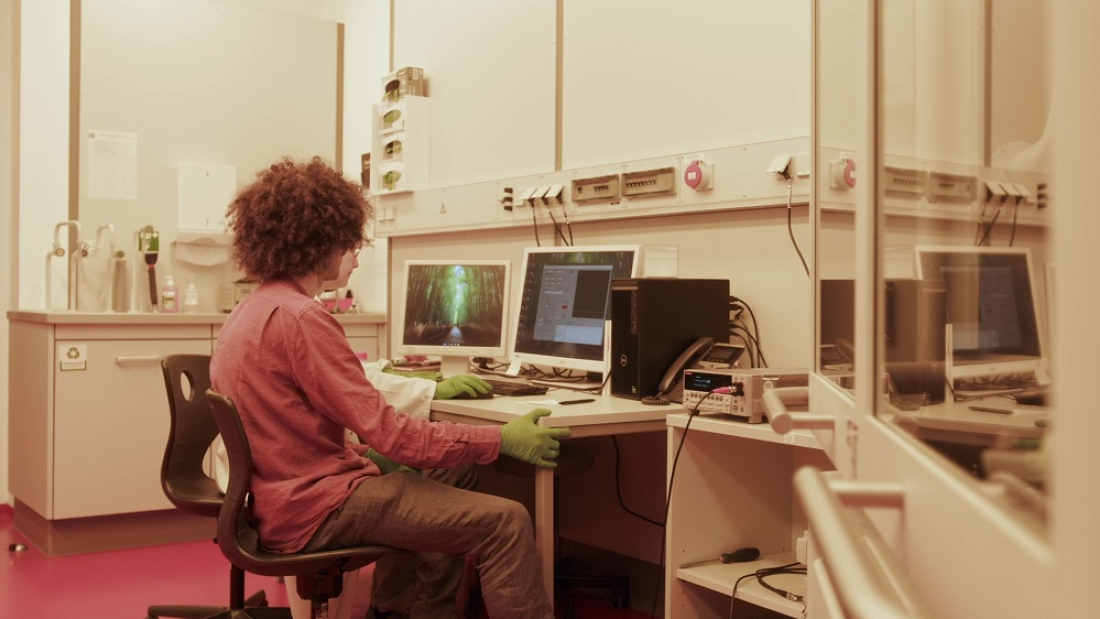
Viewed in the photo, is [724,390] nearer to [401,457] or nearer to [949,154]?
[401,457]

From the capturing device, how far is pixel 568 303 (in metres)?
2.71

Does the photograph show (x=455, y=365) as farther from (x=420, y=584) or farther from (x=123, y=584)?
(x=123, y=584)

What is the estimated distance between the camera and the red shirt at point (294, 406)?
1.83 metres

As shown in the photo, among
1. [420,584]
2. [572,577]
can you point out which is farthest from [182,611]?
[572,577]

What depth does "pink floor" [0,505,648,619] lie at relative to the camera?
278 centimetres

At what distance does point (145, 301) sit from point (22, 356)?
1.68 ft

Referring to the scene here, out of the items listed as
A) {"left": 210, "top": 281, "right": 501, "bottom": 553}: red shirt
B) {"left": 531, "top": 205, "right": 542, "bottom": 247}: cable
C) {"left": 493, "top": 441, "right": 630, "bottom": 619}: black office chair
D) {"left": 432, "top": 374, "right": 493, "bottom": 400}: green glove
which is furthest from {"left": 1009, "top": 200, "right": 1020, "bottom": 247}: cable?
{"left": 531, "top": 205, "right": 542, "bottom": 247}: cable

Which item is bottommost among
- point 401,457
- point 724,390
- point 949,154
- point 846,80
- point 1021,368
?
point 401,457

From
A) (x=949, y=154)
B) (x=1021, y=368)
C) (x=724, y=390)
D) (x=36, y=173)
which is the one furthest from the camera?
(x=36, y=173)

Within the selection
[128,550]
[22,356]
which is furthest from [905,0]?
[22,356]

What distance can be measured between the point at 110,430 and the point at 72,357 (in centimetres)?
31

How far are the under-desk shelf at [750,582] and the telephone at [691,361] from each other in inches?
16.8

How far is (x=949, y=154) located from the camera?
583mm

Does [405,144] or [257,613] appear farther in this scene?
[405,144]
